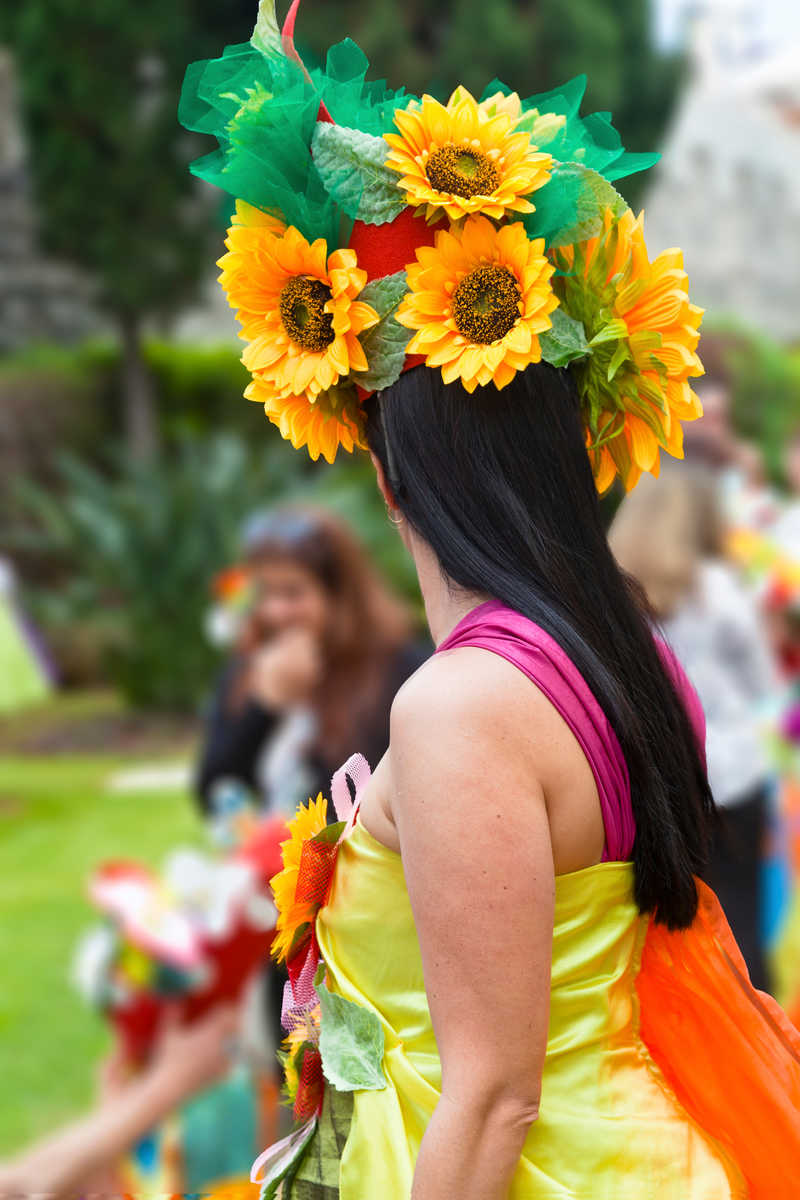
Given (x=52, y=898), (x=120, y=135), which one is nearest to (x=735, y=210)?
(x=120, y=135)

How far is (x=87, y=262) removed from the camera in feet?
40.6

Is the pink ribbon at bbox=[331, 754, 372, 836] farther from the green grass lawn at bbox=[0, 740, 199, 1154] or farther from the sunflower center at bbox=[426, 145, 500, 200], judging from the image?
the green grass lawn at bbox=[0, 740, 199, 1154]

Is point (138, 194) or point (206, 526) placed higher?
point (138, 194)

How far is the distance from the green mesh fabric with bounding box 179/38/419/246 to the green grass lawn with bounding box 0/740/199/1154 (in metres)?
3.43

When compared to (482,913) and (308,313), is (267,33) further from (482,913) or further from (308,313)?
(482,913)

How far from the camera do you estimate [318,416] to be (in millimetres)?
1330

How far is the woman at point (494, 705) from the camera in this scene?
43.4 inches

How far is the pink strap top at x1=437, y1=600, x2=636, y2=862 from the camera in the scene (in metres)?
1.14

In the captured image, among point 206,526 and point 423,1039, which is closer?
point 423,1039

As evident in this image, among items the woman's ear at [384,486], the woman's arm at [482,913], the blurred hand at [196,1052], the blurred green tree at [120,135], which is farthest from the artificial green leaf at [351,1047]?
the blurred green tree at [120,135]

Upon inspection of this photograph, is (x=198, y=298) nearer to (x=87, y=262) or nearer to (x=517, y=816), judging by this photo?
(x=87, y=262)

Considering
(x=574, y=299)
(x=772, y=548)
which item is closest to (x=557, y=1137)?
(x=574, y=299)

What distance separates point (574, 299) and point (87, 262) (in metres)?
11.9

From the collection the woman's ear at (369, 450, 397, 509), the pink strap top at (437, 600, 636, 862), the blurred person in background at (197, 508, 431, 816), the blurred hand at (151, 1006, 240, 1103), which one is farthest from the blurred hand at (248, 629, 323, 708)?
the pink strap top at (437, 600, 636, 862)
